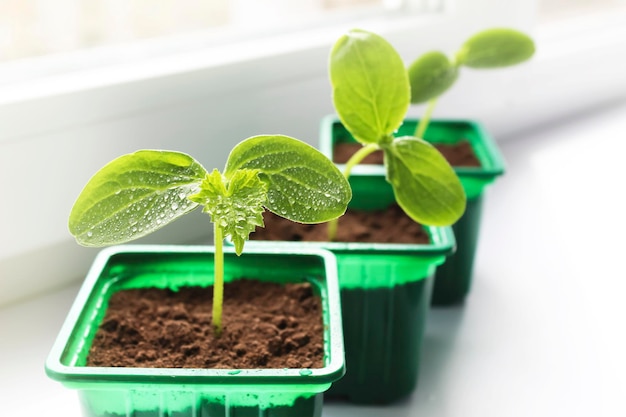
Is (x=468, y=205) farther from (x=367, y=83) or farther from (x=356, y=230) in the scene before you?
(x=367, y=83)

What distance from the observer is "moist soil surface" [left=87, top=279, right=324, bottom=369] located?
1.73 feet

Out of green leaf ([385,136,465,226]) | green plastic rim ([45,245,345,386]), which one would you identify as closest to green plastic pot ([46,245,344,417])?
green plastic rim ([45,245,345,386])

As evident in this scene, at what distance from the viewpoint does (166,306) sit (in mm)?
597

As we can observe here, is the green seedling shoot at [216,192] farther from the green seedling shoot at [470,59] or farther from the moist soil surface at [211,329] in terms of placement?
the green seedling shoot at [470,59]

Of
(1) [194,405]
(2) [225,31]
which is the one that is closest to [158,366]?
(1) [194,405]

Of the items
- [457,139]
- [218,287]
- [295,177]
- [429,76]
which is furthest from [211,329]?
[457,139]

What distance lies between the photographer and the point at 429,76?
764 millimetres

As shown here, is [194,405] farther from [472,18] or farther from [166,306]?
[472,18]

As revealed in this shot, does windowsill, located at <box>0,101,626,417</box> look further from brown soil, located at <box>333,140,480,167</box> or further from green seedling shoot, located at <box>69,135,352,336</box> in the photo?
green seedling shoot, located at <box>69,135,352,336</box>

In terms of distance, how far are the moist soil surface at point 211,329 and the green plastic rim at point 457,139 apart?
0.75 feet

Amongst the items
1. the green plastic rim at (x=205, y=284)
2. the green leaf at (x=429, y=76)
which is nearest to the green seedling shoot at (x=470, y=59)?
the green leaf at (x=429, y=76)

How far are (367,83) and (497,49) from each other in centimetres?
24

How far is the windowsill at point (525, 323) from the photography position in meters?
0.68

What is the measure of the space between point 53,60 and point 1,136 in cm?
16
